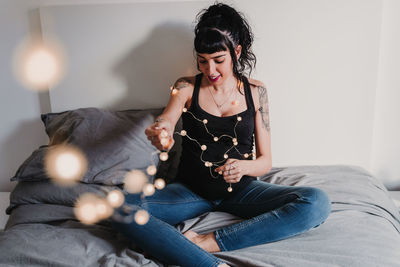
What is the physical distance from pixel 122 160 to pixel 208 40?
0.70m

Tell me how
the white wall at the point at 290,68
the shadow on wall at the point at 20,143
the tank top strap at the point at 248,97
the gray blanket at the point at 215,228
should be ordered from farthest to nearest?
the shadow on wall at the point at 20,143 → the white wall at the point at 290,68 → the tank top strap at the point at 248,97 → the gray blanket at the point at 215,228

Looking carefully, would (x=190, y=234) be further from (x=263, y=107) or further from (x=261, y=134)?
(x=263, y=107)

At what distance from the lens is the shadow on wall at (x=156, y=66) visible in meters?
1.90

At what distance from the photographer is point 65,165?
1524 mm

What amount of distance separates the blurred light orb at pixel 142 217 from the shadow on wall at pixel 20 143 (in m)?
1.16

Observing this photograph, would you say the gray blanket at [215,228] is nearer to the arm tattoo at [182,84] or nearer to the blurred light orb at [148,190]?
the blurred light orb at [148,190]

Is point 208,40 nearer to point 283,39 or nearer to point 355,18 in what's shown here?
point 283,39

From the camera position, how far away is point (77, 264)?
113 cm

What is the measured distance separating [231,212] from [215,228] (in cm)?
14

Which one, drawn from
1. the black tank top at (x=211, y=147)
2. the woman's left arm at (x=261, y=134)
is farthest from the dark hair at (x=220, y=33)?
the black tank top at (x=211, y=147)

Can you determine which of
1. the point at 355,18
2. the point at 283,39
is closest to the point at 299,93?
the point at 283,39

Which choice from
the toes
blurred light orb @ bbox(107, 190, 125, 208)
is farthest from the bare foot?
blurred light orb @ bbox(107, 190, 125, 208)

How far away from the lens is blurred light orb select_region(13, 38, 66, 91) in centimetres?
193

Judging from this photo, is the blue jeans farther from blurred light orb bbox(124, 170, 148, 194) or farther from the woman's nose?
the woman's nose
